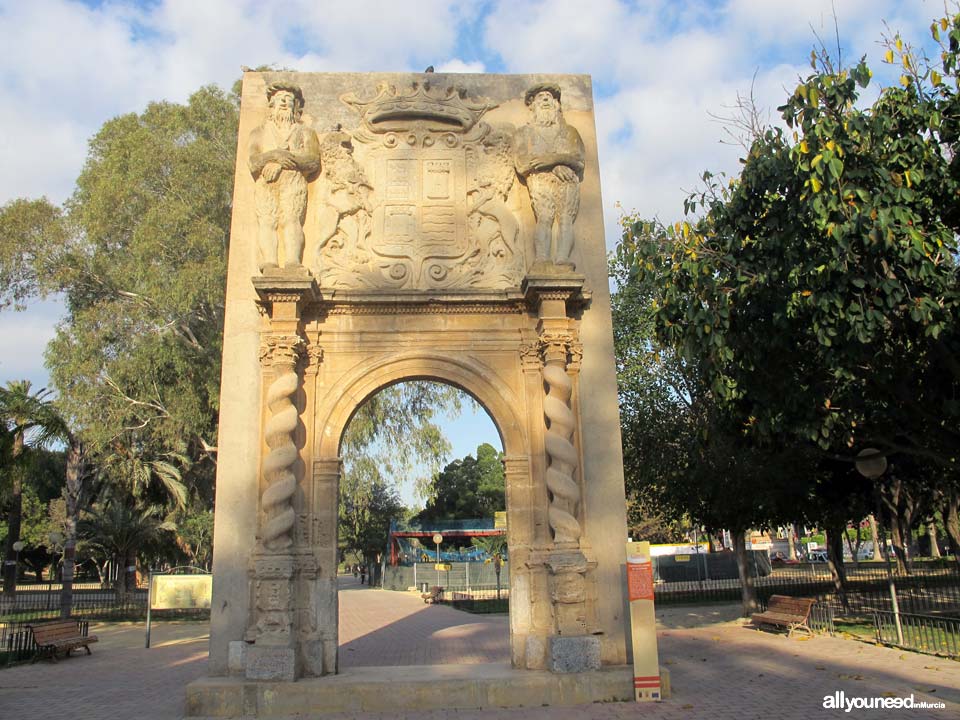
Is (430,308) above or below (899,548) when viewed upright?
above

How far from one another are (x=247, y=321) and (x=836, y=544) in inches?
561

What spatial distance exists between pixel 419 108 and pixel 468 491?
39.8 m

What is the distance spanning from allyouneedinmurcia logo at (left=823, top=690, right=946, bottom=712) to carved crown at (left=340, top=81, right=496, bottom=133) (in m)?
8.21

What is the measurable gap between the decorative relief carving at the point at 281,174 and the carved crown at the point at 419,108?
2.92 ft

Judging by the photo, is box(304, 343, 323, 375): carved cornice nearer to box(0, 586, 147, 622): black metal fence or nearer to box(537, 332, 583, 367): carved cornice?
box(537, 332, 583, 367): carved cornice

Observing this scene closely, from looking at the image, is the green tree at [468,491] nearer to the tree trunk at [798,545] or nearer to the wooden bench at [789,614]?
the tree trunk at [798,545]

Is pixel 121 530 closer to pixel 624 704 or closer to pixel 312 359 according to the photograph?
pixel 312 359

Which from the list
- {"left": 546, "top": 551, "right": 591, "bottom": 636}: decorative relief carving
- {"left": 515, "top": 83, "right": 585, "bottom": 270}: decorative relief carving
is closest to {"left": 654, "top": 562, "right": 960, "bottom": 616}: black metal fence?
{"left": 546, "top": 551, "right": 591, "bottom": 636}: decorative relief carving

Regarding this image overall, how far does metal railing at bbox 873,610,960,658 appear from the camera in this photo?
10.4 m

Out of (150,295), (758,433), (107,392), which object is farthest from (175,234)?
(758,433)

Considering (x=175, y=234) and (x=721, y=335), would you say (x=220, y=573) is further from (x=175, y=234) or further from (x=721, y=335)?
(x=175, y=234)

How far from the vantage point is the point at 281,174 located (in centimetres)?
977

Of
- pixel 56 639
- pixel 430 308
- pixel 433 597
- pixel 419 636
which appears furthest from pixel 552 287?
pixel 433 597

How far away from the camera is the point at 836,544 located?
17156 mm
